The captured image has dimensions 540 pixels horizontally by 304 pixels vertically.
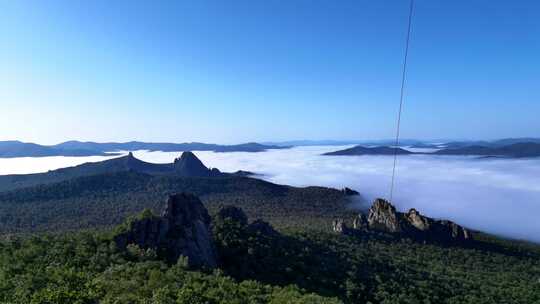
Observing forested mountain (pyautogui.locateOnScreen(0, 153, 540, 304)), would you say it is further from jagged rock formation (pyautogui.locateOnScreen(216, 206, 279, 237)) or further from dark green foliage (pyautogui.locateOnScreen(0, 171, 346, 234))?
dark green foliage (pyautogui.locateOnScreen(0, 171, 346, 234))

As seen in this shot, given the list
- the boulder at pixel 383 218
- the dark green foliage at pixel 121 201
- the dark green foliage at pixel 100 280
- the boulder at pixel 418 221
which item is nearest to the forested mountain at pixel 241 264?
the dark green foliage at pixel 100 280

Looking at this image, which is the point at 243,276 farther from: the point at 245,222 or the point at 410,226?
the point at 410,226

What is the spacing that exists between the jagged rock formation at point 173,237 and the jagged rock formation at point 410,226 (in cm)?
7091

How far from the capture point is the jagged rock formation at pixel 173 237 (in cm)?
4423

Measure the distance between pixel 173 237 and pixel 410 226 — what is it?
9680cm

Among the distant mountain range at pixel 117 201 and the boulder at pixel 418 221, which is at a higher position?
the boulder at pixel 418 221

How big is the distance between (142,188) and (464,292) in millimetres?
167166

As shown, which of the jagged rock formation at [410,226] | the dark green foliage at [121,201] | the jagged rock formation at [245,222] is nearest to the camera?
the jagged rock formation at [245,222]

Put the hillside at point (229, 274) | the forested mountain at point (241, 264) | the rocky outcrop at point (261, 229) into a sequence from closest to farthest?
the hillside at point (229, 274) → the forested mountain at point (241, 264) → the rocky outcrop at point (261, 229)

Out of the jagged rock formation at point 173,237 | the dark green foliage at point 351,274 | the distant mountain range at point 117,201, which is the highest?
the jagged rock formation at point 173,237

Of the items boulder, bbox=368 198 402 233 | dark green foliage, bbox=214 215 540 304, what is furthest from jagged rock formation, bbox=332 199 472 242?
dark green foliage, bbox=214 215 540 304

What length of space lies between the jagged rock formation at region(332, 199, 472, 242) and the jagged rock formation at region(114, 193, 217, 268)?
2792 inches

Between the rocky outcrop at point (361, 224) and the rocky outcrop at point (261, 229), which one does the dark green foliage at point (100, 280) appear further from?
the rocky outcrop at point (361, 224)

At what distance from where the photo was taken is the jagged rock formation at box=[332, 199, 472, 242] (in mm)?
115438
